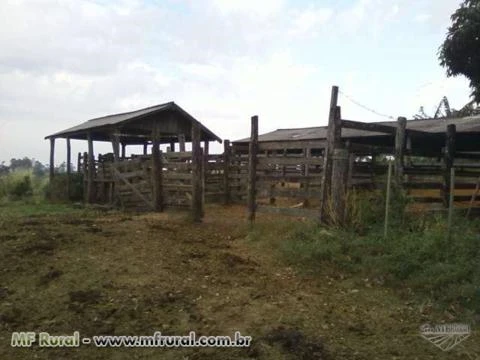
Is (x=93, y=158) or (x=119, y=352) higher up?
(x=93, y=158)

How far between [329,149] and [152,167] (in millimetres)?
5427

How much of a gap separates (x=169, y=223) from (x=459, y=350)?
22.3ft

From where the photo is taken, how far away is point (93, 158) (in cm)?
1631

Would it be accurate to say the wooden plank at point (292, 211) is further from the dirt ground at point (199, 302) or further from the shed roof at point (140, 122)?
the shed roof at point (140, 122)

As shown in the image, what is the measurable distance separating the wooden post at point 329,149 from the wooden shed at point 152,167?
10.9 feet

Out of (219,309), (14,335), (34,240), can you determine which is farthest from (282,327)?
(34,240)

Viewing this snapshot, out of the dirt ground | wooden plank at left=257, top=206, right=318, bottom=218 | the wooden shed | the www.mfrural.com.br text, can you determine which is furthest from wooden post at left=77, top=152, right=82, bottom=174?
the www.mfrural.com.br text

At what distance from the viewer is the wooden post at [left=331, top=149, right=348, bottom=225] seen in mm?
7676

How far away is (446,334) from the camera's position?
4184mm

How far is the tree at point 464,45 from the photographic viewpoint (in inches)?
493

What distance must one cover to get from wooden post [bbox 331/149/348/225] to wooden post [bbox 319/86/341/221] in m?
0.14

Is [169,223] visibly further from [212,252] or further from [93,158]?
[93,158]

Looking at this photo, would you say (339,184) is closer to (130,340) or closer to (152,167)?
(130,340)

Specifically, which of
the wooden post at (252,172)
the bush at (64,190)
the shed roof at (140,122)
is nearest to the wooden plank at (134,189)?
the shed roof at (140,122)
